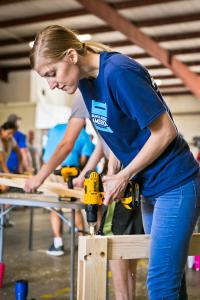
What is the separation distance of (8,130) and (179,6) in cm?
376

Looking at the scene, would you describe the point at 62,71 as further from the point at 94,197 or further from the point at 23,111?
the point at 23,111

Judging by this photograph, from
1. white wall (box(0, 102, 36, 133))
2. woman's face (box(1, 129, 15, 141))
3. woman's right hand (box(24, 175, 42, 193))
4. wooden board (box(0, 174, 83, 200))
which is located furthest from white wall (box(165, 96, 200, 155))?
woman's right hand (box(24, 175, 42, 193))

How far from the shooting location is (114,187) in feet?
5.04

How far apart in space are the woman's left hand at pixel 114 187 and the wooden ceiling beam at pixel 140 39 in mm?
6032

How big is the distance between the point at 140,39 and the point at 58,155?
6651 millimetres

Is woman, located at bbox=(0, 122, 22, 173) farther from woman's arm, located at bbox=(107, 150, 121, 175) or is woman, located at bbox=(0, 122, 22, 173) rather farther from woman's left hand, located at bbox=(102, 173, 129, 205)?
woman's left hand, located at bbox=(102, 173, 129, 205)

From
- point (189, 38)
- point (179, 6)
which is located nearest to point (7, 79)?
point (189, 38)

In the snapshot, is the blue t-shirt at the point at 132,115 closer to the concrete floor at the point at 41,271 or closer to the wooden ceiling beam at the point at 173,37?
the concrete floor at the point at 41,271

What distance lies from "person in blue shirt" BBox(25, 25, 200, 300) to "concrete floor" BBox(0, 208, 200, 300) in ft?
5.83

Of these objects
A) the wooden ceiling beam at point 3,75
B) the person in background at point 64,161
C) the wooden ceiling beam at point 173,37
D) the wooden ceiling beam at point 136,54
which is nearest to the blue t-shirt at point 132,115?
the person in background at point 64,161

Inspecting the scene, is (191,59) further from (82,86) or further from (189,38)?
(82,86)

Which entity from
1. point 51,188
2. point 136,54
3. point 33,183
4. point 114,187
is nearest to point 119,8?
point 136,54

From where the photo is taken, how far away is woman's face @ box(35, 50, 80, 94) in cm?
150

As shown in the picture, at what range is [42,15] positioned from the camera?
27.6ft
